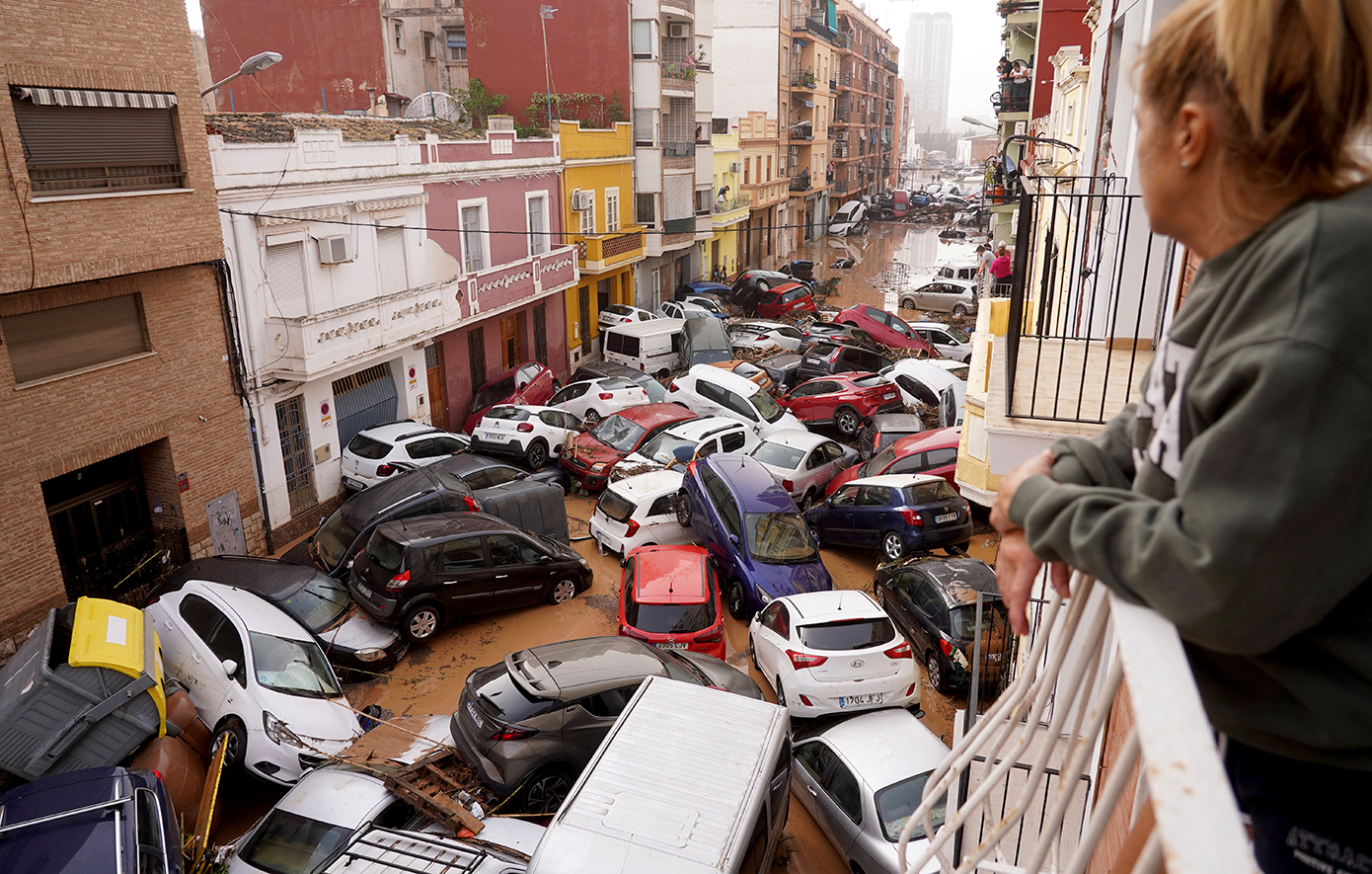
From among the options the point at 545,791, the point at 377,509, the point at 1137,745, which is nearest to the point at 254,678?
the point at 545,791

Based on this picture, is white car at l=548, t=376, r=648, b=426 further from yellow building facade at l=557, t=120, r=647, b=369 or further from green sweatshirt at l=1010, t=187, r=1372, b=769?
green sweatshirt at l=1010, t=187, r=1372, b=769

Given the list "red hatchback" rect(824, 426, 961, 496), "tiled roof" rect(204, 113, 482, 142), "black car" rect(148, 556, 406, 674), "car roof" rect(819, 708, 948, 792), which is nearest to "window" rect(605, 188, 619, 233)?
"tiled roof" rect(204, 113, 482, 142)

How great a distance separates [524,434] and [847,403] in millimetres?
7616

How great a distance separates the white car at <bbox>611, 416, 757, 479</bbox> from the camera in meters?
16.8

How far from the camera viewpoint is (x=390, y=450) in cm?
1683

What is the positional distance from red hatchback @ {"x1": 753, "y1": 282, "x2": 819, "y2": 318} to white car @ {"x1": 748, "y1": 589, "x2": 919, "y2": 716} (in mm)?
24587

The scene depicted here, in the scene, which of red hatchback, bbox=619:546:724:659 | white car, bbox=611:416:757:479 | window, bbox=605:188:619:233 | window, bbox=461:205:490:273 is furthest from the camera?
window, bbox=605:188:619:233

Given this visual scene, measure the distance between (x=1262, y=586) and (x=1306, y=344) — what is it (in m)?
0.32

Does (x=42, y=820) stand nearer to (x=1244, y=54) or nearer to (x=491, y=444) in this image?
(x=1244, y=54)

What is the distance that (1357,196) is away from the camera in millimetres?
1226

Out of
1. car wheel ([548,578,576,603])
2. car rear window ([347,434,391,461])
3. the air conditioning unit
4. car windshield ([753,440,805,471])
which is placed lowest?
car wheel ([548,578,576,603])

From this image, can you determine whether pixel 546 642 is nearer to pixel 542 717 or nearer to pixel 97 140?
pixel 542 717

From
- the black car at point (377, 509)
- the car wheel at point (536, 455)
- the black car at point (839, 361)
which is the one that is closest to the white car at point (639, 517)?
the black car at point (377, 509)

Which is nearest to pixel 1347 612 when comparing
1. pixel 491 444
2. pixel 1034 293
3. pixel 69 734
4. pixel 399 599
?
pixel 69 734
